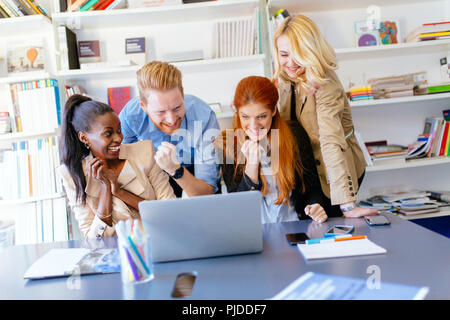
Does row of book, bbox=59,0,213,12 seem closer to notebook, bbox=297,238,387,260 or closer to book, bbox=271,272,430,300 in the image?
notebook, bbox=297,238,387,260

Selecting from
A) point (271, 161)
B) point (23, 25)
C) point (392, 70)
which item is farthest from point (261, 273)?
point (23, 25)

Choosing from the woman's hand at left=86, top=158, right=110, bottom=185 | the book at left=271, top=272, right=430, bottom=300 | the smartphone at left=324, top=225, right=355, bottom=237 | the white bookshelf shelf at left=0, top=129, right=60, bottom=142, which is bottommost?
the smartphone at left=324, top=225, right=355, bottom=237

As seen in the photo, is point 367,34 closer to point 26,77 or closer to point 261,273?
point 261,273

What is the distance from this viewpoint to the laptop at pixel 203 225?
36.8 inches

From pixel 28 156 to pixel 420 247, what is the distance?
215cm

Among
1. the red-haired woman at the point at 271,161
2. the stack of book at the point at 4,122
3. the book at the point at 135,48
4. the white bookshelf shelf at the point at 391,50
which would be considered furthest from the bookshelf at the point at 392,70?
the stack of book at the point at 4,122

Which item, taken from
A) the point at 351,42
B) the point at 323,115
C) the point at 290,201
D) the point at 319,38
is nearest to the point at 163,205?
the point at 290,201

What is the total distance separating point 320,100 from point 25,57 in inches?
78.0

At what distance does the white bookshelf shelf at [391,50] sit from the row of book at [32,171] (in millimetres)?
1897

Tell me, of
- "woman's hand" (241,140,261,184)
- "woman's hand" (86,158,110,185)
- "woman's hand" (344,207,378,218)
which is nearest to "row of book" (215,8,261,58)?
"woman's hand" (241,140,261,184)

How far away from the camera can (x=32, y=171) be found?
2184 millimetres

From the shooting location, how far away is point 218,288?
782 mm

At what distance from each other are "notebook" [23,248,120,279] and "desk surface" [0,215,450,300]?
0.02 m

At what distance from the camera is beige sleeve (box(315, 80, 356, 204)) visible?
1.48m
